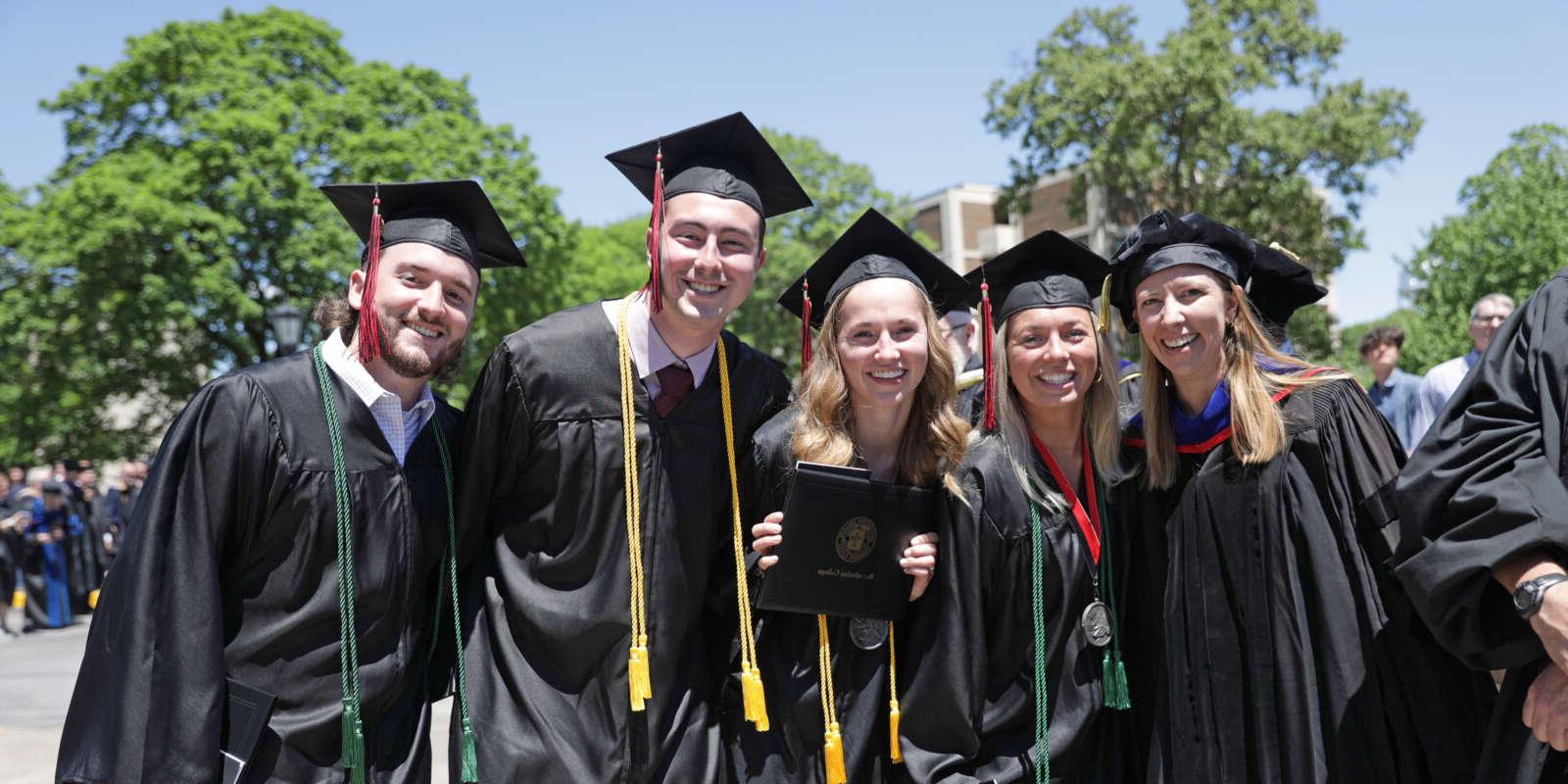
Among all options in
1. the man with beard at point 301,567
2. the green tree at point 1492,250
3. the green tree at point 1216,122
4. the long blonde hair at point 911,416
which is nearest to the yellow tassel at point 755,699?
the long blonde hair at point 911,416

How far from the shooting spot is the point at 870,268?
139 inches

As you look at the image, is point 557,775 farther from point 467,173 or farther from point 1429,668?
point 467,173

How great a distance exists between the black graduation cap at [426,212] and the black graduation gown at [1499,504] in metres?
2.51

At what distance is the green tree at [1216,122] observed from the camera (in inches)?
833

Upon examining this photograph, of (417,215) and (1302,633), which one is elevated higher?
(417,215)

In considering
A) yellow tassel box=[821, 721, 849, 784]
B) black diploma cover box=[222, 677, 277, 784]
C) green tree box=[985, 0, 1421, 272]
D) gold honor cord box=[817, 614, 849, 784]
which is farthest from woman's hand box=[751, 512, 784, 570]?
green tree box=[985, 0, 1421, 272]

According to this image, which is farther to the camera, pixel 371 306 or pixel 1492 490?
pixel 371 306

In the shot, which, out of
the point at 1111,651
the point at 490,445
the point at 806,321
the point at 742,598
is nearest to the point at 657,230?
the point at 806,321

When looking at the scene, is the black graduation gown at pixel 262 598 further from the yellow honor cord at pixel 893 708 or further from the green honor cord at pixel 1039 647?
the green honor cord at pixel 1039 647

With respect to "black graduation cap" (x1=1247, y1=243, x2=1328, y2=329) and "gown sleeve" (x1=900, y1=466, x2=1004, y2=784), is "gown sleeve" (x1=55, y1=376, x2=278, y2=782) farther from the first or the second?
"black graduation cap" (x1=1247, y1=243, x2=1328, y2=329)

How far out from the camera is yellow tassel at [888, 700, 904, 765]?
3244mm

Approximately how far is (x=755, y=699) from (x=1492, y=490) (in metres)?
1.84

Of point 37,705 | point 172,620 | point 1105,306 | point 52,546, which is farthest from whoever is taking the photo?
point 52,546

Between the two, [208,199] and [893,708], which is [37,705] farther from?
[208,199]
